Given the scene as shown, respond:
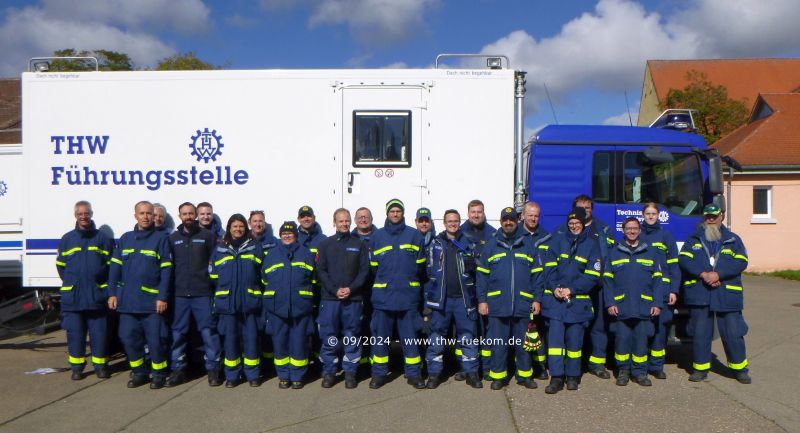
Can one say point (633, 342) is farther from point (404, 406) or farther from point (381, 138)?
point (381, 138)

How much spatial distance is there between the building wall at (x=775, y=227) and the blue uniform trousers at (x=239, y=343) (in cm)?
1523

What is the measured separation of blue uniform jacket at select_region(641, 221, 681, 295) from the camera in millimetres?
6066

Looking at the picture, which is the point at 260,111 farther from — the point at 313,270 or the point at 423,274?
the point at 423,274

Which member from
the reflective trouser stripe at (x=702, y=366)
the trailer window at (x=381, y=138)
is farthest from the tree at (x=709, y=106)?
the trailer window at (x=381, y=138)

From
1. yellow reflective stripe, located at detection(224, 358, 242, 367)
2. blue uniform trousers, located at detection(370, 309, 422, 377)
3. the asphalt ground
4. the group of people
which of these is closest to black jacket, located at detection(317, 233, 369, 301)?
the group of people

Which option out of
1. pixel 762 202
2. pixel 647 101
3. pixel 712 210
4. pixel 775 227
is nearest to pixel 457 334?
pixel 712 210

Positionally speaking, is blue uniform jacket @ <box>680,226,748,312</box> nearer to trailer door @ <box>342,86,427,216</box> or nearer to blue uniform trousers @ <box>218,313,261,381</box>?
trailer door @ <box>342,86,427,216</box>

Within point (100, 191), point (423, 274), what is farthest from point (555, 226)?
point (100, 191)

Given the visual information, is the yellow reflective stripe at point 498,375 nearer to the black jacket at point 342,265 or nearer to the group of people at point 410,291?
the group of people at point 410,291

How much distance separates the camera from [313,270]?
600 cm

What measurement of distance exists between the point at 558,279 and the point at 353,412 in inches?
89.5

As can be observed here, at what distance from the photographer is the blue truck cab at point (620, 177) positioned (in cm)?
670

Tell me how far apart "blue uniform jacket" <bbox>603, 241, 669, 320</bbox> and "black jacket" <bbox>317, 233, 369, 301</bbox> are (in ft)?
7.81

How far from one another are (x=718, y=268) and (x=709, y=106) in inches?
647
